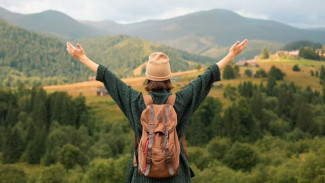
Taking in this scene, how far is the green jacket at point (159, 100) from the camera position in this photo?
11.4 ft

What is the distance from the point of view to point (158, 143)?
10.3 ft

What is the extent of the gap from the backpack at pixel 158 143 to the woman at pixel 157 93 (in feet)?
0.81

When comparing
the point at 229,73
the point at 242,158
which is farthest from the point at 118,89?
the point at 229,73

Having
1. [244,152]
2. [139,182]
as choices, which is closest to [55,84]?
[244,152]

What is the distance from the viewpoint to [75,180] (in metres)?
44.1

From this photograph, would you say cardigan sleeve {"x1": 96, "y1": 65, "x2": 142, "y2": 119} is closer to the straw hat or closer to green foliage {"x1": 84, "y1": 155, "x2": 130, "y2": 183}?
the straw hat

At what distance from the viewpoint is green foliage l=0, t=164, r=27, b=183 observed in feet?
141

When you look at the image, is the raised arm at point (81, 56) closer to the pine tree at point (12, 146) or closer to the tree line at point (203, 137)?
the tree line at point (203, 137)

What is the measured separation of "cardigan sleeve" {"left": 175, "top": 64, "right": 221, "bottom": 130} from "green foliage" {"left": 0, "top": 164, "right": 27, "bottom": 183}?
45.4 m

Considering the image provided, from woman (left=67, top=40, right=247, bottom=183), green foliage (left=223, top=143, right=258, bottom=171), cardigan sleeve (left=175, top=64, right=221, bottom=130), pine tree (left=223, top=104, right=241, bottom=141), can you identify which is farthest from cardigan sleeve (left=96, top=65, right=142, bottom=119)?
pine tree (left=223, top=104, right=241, bottom=141)

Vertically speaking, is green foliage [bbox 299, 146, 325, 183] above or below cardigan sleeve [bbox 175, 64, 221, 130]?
below

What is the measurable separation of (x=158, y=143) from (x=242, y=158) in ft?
172

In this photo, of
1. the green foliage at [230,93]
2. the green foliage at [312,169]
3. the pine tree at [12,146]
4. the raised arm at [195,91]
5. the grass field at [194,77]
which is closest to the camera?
the raised arm at [195,91]

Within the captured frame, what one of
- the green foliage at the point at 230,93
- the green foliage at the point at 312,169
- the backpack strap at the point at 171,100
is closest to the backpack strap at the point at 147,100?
the backpack strap at the point at 171,100
